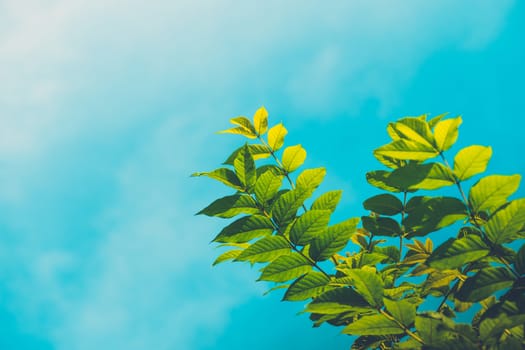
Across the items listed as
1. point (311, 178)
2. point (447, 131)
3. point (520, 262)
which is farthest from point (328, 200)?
point (520, 262)

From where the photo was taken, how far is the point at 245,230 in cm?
92

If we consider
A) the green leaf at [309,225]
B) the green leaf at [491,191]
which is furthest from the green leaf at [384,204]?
the green leaf at [491,191]

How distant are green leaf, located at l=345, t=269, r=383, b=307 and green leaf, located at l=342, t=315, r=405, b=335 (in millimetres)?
A: 35

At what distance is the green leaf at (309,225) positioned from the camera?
86 cm

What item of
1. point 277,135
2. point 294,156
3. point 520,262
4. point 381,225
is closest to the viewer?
point 520,262

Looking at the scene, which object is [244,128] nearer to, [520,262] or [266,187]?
[266,187]

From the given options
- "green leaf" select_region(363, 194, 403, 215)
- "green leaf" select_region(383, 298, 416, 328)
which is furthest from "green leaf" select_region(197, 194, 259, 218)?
"green leaf" select_region(383, 298, 416, 328)

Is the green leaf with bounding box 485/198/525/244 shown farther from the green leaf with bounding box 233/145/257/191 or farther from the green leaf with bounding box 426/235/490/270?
the green leaf with bounding box 233/145/257/191

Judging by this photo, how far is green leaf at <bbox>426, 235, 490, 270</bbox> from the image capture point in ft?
2.23

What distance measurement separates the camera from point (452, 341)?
659 mm

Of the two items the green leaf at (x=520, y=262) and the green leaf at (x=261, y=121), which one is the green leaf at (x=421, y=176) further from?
the green leaf at (x=261, y=121)

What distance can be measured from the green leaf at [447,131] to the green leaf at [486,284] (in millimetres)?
257

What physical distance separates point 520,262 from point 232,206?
0.58 m

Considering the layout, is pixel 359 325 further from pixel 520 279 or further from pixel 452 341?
pixel 520 279
